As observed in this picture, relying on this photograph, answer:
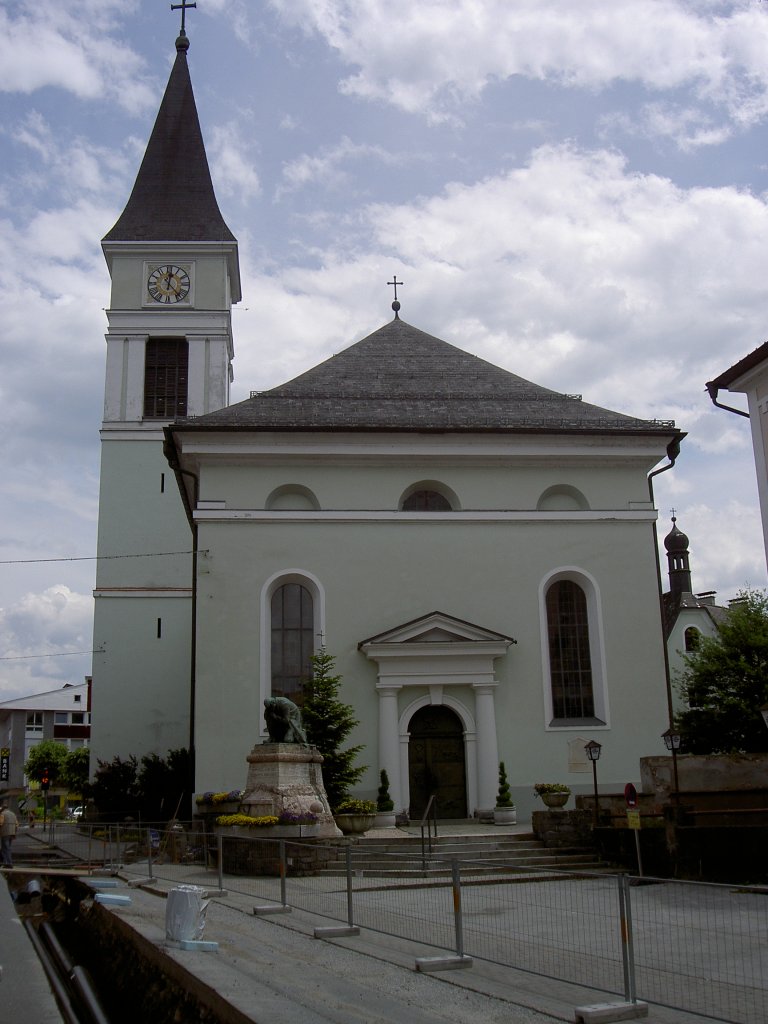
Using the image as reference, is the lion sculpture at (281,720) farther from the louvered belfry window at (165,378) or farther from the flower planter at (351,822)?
the louvered belfry window at (165,378)

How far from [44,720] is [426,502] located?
89405 millimetres

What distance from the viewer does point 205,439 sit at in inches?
1000

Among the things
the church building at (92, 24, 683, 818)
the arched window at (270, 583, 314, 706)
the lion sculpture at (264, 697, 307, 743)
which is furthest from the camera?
the arched window at (270, 583, 314, 706)

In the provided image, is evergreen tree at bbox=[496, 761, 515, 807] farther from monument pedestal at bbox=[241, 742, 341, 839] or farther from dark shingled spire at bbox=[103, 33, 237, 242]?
dark shingled spire at bbox=[103, 33, 237, 242]

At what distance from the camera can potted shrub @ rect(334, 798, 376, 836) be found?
796 inches

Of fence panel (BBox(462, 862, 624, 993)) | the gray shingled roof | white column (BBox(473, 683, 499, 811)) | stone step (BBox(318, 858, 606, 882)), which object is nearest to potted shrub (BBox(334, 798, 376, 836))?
stone step (BBox(318, 858, 606, 882))

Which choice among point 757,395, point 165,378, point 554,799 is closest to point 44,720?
point 165,378

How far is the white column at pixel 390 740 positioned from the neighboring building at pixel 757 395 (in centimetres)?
888

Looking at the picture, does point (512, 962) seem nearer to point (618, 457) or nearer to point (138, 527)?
point (618, 457)

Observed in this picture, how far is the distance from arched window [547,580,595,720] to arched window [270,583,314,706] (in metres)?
5.83

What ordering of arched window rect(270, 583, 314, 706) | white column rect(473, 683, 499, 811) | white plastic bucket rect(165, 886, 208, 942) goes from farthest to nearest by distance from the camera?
arched window rect(270, 583, 314, 706) < white column rect(473, 683, 499, 811) < white plastic bucket rect(165, 886, 208, 942)

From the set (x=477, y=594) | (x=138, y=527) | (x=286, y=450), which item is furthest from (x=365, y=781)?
(x=138, y=527)

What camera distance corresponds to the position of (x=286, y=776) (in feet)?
60.8

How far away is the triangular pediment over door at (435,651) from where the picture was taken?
79.9ft
